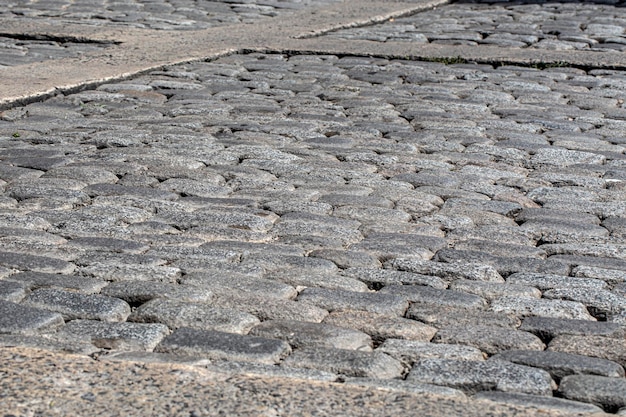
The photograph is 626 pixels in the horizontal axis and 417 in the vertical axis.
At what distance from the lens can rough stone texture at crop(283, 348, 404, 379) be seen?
2.75 m

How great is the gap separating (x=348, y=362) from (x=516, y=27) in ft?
24.7

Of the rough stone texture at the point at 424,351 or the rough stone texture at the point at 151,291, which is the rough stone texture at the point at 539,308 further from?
the rough stone texture at the point at 151,291

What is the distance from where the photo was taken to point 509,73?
7.68 m

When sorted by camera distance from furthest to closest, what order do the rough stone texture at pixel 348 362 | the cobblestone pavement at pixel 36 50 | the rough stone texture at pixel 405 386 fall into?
the cobblestone pavement at pixel 36 50, the rough stone texture at pixel 348 362, the rough stone texture at pixel 405 386

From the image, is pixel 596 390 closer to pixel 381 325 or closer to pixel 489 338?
pixel 489 338

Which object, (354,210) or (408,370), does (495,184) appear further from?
(408,370)

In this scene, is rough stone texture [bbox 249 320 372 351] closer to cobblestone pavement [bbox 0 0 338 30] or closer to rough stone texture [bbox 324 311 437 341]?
rough stone texture [bbox 324 311 437 341]

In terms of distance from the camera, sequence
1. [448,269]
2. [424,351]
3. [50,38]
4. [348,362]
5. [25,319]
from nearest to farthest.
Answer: [348,362]
[424,351]
[25,319]
[448,269]
[50,38]

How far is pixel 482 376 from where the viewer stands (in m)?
2.71

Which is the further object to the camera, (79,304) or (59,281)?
(59,281)

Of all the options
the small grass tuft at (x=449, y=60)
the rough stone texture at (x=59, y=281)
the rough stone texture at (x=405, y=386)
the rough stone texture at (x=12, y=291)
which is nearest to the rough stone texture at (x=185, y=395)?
the rough stone texture at (x=405, y=386)

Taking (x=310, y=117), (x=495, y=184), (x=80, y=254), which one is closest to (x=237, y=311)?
(x=80, y=254)

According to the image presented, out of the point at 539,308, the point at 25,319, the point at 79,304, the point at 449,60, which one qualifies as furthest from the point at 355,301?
the point at 449,60

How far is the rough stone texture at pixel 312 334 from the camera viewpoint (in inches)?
116
